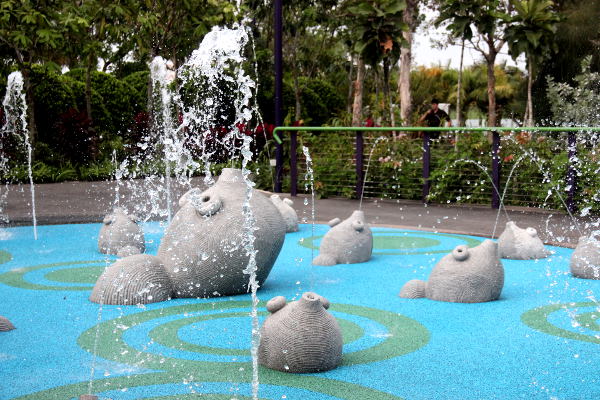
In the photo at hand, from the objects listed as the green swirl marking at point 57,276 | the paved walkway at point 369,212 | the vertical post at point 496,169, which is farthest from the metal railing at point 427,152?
the green swirl marking at point 57,276

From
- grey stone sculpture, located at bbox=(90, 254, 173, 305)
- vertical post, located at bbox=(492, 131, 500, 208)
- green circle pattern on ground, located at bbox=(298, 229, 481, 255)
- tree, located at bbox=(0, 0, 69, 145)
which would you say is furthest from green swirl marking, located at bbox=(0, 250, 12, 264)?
tree, located at bbox=(0, 0, 69, 145)

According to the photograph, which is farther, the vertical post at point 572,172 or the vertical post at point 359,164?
the vertical post at point 359,164

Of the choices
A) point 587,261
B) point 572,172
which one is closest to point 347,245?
point 587,261

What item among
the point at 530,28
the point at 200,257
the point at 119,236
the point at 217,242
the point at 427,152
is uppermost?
the point at 530,28

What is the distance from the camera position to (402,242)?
10078 mm

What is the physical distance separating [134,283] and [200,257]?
616mm

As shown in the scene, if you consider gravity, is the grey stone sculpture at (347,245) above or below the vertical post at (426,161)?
below

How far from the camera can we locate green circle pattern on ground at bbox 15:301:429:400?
14.8ft

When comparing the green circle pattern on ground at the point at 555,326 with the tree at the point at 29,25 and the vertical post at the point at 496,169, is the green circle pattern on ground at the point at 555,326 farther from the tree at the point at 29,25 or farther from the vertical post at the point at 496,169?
the tree at the point at 29,25

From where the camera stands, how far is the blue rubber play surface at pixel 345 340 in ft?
15.0

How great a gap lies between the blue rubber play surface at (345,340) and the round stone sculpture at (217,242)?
0.19 metres

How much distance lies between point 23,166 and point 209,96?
21.5 feet

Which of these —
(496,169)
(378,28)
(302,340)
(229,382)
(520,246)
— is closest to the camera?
(229,382)

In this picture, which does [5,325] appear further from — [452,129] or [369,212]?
[452,129]
